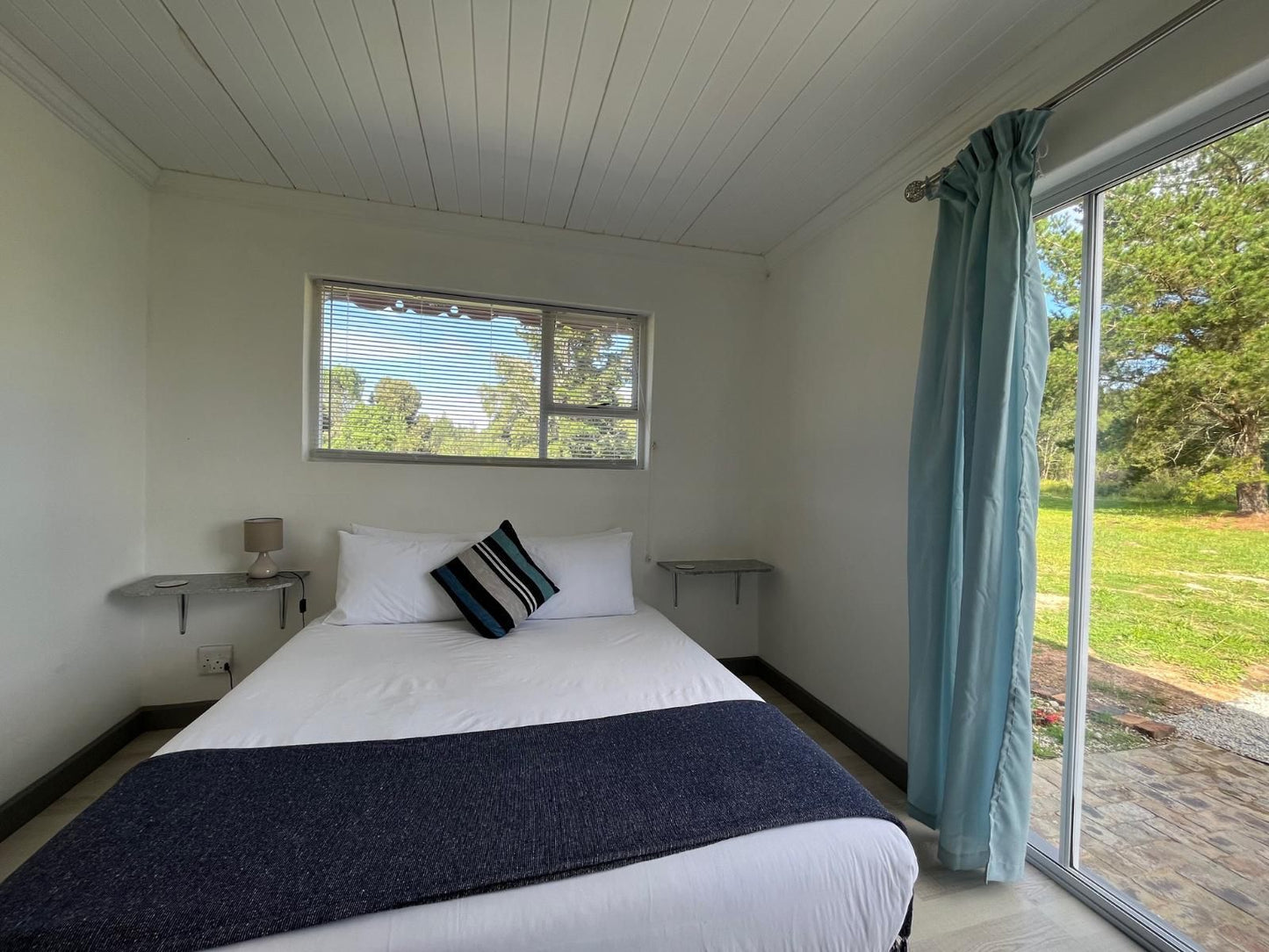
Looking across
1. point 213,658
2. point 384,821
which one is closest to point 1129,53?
point 384,821

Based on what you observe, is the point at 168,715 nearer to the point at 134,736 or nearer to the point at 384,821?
the point at 134,736

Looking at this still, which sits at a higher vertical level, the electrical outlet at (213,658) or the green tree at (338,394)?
the green tree at (338,394)

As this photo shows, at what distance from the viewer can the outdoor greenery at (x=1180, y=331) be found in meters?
1.21

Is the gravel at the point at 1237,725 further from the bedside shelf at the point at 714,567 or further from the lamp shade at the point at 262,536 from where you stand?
the lamp shade at the point at 262,536

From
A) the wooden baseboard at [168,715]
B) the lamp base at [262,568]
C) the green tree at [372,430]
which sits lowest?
the wooden baseboard at [168,715]

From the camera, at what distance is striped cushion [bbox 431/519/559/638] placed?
7.18 feet

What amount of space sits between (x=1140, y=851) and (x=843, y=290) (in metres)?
2.23

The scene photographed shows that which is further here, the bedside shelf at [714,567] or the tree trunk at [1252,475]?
the bedside shelf at [714,567]

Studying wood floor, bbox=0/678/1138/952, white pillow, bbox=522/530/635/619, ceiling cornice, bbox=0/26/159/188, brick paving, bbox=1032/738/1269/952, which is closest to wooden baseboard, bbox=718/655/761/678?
white pillow, bbox=522/530/635/619

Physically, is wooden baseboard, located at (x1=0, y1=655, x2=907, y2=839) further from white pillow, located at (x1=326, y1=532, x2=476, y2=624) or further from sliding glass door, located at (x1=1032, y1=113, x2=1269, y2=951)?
white pillow, located at (x1=326, y1=532, x2=476, y2=624)

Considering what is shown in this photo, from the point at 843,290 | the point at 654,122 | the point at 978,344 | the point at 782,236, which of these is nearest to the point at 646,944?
the point at 978,344

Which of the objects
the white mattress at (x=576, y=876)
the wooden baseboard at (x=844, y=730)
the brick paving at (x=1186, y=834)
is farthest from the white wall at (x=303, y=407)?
the brick paving at (x=1186, y=834)

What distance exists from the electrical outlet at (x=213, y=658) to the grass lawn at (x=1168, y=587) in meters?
3.36

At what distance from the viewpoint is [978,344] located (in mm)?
1626
